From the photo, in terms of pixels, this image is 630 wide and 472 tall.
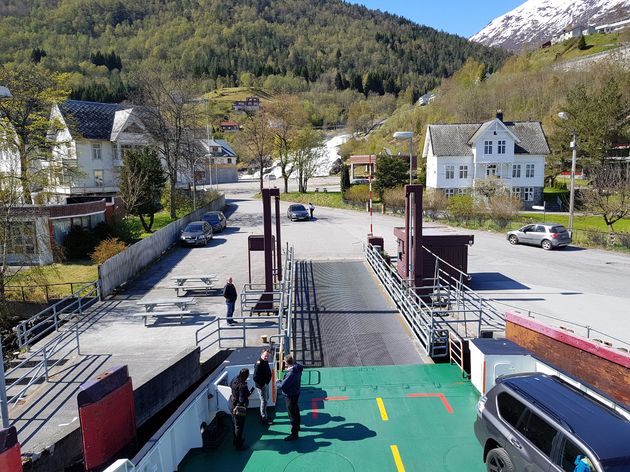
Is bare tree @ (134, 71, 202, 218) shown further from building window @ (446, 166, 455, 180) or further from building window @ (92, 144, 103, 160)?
building window @ (446, 166, 455, 180)

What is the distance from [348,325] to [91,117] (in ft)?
143

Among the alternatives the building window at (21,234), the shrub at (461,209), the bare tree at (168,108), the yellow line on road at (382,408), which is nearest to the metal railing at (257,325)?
the yellow line on road at (382,408)

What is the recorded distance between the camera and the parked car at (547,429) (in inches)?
208

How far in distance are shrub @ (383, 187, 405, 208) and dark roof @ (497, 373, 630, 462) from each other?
3675 cm

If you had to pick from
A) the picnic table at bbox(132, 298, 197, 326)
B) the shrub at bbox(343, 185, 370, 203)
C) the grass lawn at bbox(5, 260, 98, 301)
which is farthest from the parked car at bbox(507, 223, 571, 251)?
the grass lawn at bbox(5, 260, 98, 301)

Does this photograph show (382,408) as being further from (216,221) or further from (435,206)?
(435,206)

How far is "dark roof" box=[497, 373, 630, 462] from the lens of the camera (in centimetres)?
529

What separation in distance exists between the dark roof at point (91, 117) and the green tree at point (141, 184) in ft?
48.6

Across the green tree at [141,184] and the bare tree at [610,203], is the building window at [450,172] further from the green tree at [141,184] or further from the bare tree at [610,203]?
the green tree at [141,184]

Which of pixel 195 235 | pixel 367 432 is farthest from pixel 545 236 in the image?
pixel 367 432

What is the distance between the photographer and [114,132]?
47906mm

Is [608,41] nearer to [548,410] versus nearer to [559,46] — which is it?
[559,46]

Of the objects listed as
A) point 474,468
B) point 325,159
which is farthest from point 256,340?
point 325,159

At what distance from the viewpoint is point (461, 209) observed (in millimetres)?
37688
